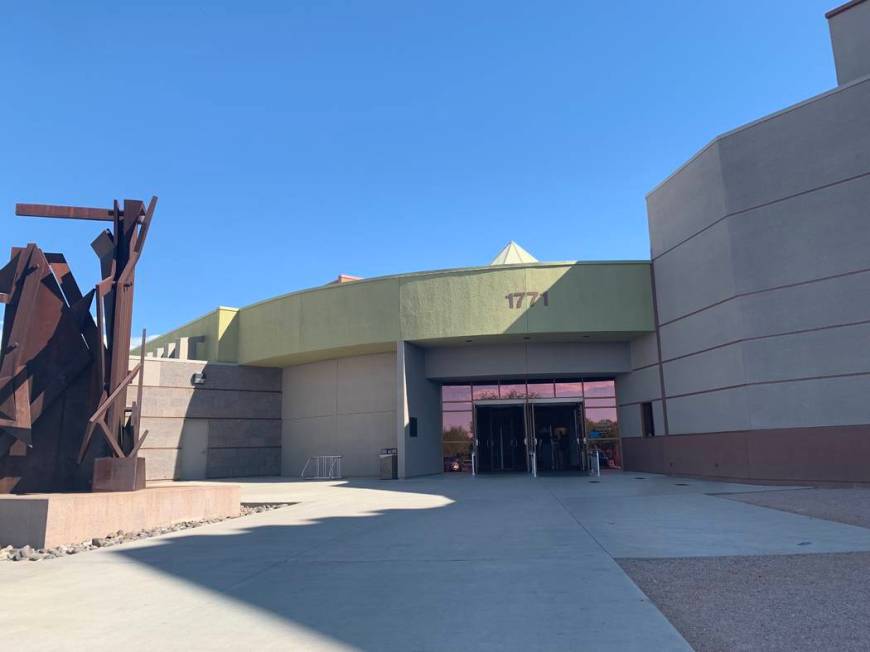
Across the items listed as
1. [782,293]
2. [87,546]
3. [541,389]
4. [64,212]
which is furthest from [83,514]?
[541,389]

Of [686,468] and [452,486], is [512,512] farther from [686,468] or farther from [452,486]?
[686,468]

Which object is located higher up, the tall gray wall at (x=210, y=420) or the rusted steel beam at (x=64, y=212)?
the rusted steel beam at (x=64, y=212)

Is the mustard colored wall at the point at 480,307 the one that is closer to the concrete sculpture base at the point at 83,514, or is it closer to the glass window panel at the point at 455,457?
the glass window panel at the point at 455,457

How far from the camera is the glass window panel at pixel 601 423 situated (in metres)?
25.4

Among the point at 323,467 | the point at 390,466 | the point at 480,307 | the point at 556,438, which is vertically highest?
the point at 480,307

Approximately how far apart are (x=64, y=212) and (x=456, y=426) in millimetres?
18094

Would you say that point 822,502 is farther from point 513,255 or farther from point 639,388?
point 513,255

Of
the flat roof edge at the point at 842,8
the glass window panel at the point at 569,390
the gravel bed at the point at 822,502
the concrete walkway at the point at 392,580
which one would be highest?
the flat roof edge at the point at 842,8

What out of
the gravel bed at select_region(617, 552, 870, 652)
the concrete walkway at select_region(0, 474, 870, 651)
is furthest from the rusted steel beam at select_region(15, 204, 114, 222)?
the gravel bed at select_region(617, 552, 870, 652)

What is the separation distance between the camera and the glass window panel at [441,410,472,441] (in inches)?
1053

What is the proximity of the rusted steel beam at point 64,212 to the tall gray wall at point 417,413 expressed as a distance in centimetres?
1221

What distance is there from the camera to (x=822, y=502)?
1252 centimetres

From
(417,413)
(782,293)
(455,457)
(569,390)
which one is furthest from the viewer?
(455,457)

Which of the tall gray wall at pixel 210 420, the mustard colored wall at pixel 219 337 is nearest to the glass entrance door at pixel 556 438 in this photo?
the tall gray wall at pixel 210 420
